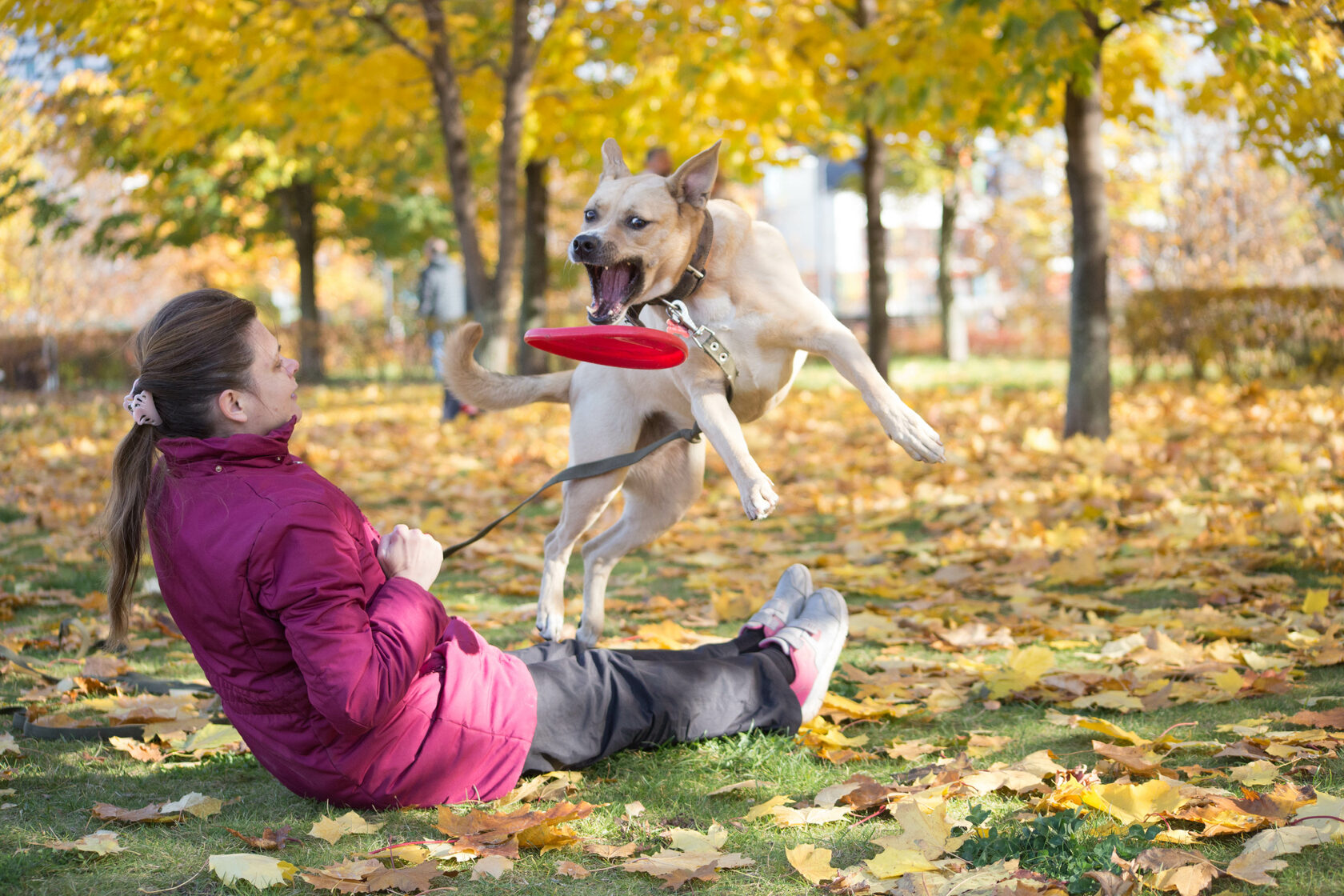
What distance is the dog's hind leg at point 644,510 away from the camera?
347cm

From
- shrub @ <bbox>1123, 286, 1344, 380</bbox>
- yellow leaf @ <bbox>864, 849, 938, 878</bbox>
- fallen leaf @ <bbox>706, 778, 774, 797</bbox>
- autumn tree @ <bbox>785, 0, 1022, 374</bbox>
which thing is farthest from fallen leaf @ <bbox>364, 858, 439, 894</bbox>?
shrub @ <bbox>1123, 286, 1344, 380</bbox>

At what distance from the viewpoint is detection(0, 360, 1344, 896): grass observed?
2.15 m

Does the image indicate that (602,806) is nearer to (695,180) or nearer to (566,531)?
(566,531)

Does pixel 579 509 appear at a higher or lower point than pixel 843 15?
lower

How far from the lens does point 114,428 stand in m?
11.5

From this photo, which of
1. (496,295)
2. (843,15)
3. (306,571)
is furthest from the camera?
(496,295)

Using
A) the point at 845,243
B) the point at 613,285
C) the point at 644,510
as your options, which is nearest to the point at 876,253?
the point at 644,510

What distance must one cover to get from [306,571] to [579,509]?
4.34ft

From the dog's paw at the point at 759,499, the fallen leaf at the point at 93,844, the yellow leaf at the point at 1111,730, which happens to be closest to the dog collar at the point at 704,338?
the dog's paw at the point at 759,499

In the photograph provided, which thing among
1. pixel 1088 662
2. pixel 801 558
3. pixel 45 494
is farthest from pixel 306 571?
pixel 45 494

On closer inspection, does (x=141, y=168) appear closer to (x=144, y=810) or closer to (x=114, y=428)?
(x=114, y=428)

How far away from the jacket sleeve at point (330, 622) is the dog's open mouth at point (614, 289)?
0.85 metres

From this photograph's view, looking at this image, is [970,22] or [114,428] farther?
[114,428]

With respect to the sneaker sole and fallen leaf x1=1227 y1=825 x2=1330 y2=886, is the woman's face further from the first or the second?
fallen leaf x1=1227 y1=825 x2=1330 y2=886
